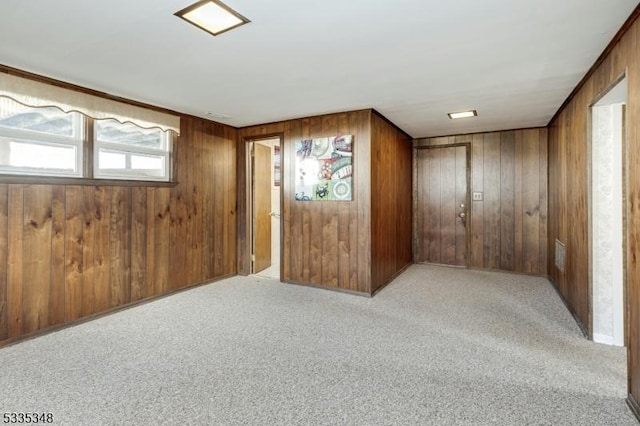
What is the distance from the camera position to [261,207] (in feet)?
17.0

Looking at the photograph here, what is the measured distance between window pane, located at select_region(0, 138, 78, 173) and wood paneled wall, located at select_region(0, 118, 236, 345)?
0.19m

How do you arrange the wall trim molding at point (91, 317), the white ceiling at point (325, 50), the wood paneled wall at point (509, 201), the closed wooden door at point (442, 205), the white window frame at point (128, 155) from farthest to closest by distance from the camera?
1. the closed wooden door at point (442, 205)
2. the wood paneled wall at point (509, 201)
3. the white window frame at point (128, 155)
4. the wall trim molding at point (91, 317)
5. the white ceiling at point (325, 50)

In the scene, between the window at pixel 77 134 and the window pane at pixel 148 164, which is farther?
the window pane at pixel 148 164

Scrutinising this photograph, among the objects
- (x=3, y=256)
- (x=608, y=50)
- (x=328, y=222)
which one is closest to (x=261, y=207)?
(x=328, y=222)

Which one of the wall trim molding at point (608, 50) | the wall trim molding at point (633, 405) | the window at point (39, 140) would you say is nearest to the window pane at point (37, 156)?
the window at point (39, 140)

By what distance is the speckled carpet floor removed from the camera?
178 centimetres

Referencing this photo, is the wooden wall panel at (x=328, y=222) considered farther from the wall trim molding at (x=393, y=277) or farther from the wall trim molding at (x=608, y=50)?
the wall trim molding at (x=608, y=50)

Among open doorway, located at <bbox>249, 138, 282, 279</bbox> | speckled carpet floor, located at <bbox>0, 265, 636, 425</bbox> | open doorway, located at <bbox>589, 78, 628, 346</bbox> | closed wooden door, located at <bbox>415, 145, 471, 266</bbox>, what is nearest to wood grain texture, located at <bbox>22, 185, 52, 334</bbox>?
speckled carpet floor, located at <bbox>0, 265, 636, 425</bbox>

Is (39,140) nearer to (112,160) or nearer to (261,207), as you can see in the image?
(112,160)

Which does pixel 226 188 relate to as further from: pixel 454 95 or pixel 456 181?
pixel 456 181

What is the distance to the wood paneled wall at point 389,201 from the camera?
398cm

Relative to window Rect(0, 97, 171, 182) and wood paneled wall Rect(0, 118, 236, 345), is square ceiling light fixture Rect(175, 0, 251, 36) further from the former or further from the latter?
wood paneled wall Rect(0, 118, 236, 345)

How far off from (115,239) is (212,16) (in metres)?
2.61

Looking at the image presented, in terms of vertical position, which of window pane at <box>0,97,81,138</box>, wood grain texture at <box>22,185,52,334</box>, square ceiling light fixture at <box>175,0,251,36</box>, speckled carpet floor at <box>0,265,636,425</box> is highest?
square ceiling light fixture at <box>175,0,251,36</box>
